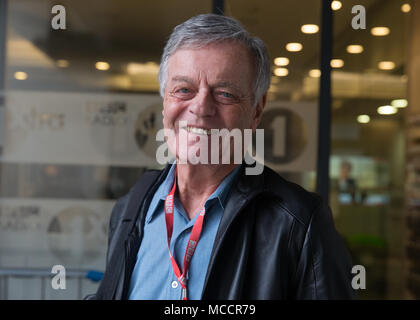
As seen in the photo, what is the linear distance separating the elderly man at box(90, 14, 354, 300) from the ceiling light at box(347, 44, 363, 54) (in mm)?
3601

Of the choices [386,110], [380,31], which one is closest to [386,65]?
[380,31]

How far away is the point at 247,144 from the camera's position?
1.60 metres

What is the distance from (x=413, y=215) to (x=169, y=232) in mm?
4441

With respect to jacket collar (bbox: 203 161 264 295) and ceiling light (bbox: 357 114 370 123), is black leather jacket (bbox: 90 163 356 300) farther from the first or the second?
ceiling light (bbox: 357 114 370 123)

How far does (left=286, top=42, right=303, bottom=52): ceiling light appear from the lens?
185 inches

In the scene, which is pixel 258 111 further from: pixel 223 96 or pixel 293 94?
pixel 293 94

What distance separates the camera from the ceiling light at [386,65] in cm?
507

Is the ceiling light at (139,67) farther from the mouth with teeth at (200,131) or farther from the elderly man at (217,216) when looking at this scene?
the mouth with teeth at (200,131)

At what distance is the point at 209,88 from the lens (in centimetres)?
145

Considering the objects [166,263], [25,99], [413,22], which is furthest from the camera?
[413,22]

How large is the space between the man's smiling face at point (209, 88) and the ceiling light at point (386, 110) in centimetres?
399

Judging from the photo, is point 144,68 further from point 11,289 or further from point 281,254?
point 281,254
